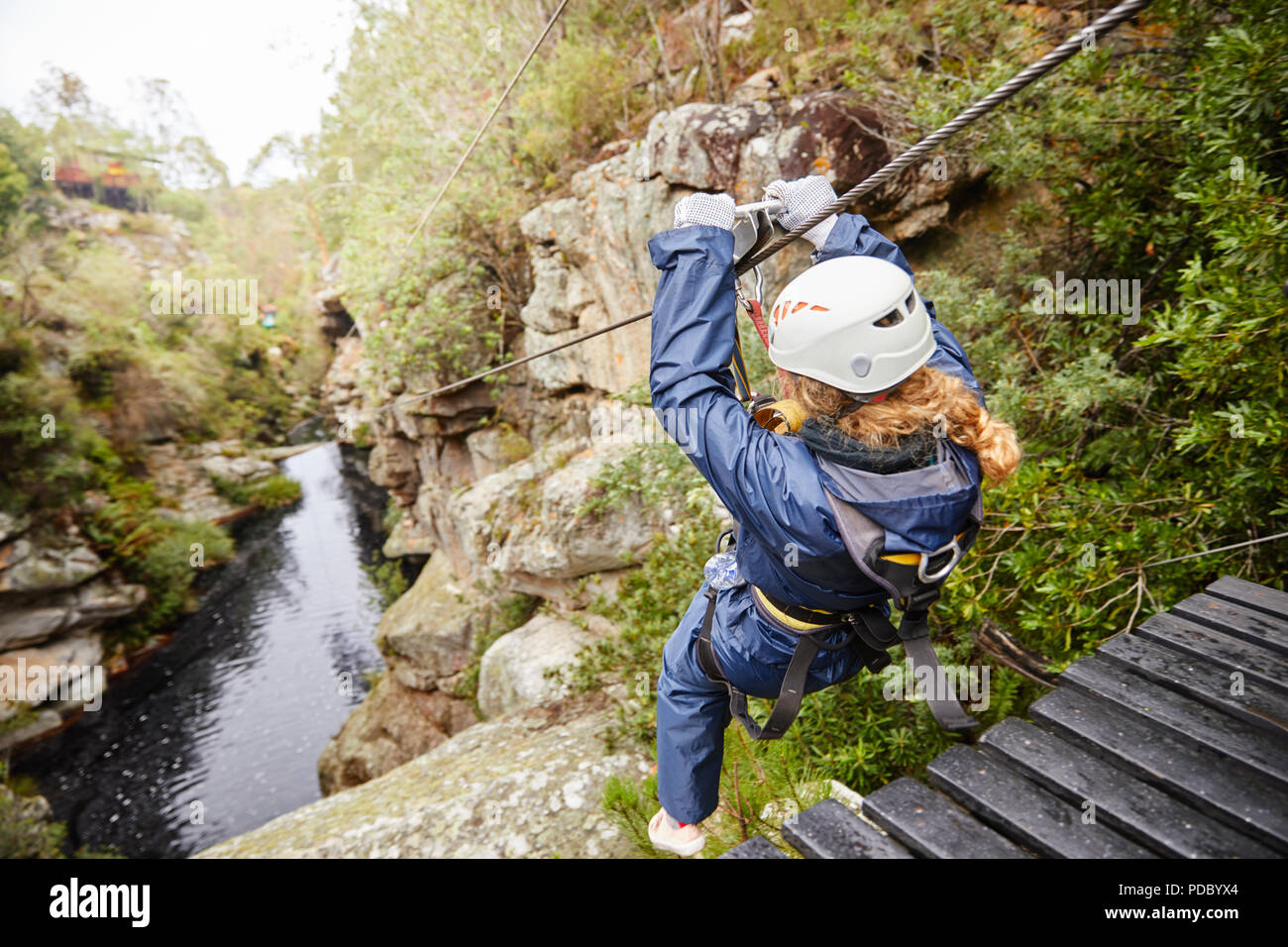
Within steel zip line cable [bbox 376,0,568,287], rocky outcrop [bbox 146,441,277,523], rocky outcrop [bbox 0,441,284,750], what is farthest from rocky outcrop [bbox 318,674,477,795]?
rocky outcrop [bbox 146,441,277,523]

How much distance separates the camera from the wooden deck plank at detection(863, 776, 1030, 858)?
172 centimetres

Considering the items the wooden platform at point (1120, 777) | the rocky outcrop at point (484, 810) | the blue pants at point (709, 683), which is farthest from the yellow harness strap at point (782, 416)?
the rocky outcrop at point (484, 810)

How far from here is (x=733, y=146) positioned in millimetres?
5930

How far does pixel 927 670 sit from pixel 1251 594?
163 cm

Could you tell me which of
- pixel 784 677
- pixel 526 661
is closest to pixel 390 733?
pixel 526 661

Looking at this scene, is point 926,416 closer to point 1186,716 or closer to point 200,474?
point 1186,716

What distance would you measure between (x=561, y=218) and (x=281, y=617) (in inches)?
649

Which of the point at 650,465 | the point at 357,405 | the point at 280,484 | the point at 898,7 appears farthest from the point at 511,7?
the point at 280,484

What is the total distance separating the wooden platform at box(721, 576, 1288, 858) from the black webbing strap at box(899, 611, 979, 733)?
0.14 m

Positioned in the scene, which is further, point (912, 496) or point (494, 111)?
point (494, 111)

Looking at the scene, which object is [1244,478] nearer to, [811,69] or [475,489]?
[811,69]

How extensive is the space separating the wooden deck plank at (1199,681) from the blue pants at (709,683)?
97cm

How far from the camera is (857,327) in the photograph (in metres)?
1.58
